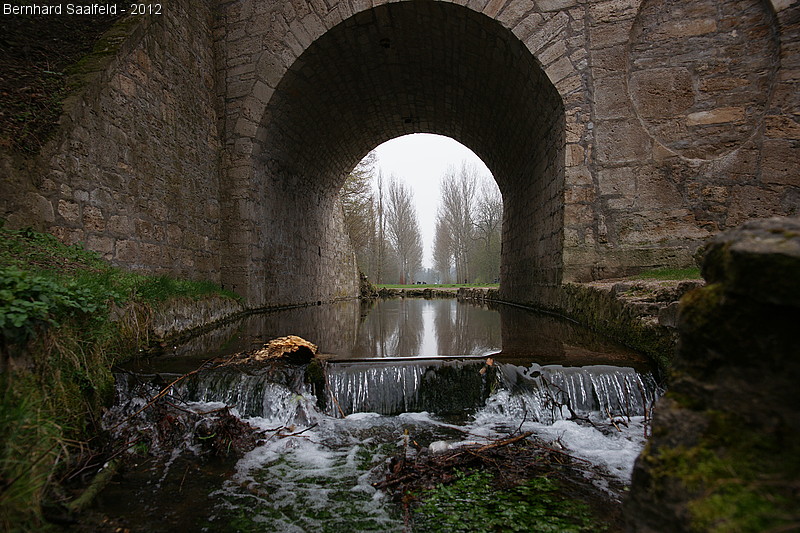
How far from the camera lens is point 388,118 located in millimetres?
10922

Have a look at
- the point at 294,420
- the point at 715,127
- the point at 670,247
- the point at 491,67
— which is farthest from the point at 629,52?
the point at 294,420

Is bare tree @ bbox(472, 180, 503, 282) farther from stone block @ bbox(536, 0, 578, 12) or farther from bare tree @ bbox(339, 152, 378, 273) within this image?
stone block @ bbox(536, 0, 578, 12)

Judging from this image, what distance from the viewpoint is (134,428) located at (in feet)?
8.31

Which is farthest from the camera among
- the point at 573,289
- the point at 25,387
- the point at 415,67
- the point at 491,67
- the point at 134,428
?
the point at 415,67

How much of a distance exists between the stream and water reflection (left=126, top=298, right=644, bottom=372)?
5cm

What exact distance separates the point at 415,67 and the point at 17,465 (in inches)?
338

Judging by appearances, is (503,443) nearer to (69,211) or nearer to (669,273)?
(669,273)

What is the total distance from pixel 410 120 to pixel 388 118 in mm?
699

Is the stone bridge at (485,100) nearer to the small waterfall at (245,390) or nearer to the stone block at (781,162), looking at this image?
the stone block at (781,162)

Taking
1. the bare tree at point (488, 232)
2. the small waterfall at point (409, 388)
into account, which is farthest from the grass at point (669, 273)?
the bare tree at point (488, 232)

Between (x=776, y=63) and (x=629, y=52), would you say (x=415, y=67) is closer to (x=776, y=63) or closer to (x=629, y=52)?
(x=629, y=52)

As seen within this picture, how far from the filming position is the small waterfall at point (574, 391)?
2.99 metres

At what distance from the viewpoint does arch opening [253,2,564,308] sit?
6.79 m

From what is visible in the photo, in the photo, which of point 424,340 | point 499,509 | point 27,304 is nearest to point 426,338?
point 424,340
